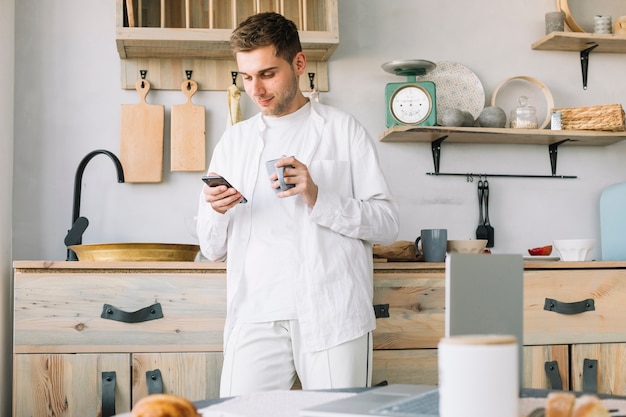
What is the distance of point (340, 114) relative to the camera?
6.87 ft

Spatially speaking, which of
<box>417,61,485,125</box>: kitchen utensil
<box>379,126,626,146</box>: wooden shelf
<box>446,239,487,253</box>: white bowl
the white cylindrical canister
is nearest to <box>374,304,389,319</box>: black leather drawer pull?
<box>446,239,487,253</box>: white bowl

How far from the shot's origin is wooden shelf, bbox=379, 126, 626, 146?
298cm

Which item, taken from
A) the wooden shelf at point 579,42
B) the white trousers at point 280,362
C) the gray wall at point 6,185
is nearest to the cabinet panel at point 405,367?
the white trousers at point 280,362

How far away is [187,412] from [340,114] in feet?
4.46

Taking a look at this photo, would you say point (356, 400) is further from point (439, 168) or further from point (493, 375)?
point (439, 168)

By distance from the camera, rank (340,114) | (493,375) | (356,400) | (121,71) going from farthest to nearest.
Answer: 1. (121,71)
2. (340,114)
3. (356,400)
4. (493,375)

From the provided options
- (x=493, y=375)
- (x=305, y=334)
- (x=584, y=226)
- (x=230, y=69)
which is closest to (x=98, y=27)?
(x=230, y=69)

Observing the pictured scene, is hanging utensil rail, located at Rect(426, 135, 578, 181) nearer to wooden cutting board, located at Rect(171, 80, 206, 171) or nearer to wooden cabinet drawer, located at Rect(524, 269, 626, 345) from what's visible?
wooden cabinet drawer, located at Rect(524, 269, 626, 345)

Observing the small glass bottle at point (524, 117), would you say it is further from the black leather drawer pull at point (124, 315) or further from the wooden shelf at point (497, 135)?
the black leather drawer pull at point (124, 315)

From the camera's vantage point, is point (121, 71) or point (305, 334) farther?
point (121, 71)

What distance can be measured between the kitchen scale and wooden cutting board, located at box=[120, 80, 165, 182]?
0.88 m

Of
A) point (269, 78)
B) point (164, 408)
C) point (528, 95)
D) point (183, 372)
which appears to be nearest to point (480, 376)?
point (164, 408)

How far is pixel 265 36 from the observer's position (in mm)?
1953

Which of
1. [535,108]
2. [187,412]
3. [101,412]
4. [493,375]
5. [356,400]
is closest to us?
[493,375]
